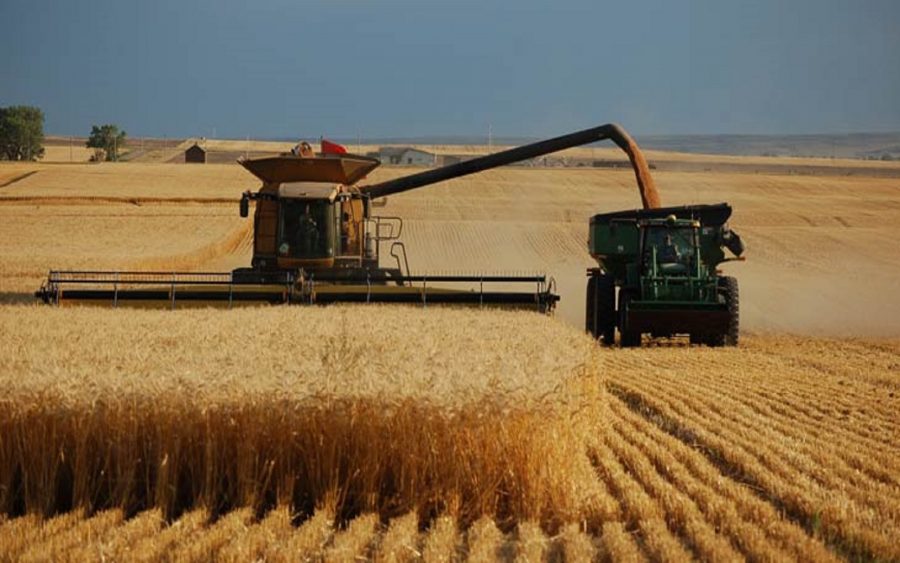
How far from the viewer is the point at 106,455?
7.41 metres

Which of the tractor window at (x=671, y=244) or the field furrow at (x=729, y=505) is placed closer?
the field furrow at (x=729, y=505)

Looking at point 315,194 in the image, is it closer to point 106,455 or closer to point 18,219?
point 106,455

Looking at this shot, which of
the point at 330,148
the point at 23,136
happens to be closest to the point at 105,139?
the point at 23,136

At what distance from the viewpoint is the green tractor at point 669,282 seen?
717 inches

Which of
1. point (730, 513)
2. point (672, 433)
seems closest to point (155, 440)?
point (730, 513)

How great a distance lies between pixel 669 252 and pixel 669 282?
1.88 ft

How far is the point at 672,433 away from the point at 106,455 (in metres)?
4.58

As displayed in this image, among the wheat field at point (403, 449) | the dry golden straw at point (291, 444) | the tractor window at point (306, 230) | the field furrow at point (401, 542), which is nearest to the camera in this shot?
the field furrow at point (401, 542)

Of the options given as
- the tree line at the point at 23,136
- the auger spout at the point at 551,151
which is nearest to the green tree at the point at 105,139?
the tree line at the point at 23,136

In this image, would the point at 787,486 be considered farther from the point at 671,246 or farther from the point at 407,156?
the point at 407,156

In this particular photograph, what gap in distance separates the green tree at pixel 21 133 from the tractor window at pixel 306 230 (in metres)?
99.1

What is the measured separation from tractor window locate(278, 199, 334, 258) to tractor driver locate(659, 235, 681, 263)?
5034 millimetres

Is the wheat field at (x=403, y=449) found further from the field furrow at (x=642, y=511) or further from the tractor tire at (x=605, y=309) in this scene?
the tractor tire at (x=605, y=309)

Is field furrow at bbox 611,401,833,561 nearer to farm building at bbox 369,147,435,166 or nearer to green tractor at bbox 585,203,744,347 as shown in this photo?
green tractor at bbox 585,203,744,347
